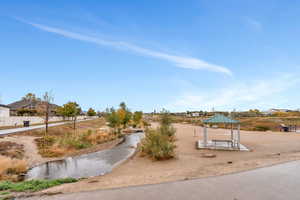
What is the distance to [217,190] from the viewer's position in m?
5.50

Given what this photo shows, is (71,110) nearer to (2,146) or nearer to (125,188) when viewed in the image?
(2,146)

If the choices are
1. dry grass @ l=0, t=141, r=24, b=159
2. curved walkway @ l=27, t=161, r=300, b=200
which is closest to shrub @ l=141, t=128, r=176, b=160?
curved walkway @ l=27, t=161, r=300, b=200

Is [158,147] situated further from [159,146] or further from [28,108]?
[28,108]

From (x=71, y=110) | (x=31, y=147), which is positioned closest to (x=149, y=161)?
(x=31, y=147)

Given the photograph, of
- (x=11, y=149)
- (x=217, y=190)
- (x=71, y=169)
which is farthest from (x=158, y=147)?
(x=11, y=149)

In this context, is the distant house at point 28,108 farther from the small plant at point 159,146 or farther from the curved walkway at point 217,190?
the curved walkway at point 217,190

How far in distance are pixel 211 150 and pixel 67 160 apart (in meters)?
11.3

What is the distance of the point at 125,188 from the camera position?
5867 millimetres

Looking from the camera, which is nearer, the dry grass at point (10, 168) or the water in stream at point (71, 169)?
the dry grass at point (10, 168)

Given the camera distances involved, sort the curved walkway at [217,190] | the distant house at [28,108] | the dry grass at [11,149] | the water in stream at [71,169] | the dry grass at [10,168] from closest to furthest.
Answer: the curved walkway at [217,190] < the dry grass at [10,168] < the water in stream at [71,169] < the dry grass at [11,149] < the distant house at [28,108]

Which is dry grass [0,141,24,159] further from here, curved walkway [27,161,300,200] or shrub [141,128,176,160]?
curved walkway [27,161,300,200]

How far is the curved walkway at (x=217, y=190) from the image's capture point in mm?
5070

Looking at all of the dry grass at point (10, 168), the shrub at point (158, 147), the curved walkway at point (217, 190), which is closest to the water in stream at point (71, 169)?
the dry grass at point (10, 168)

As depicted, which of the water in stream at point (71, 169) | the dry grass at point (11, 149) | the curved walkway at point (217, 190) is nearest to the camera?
the curved walkway at point (217, 190)
